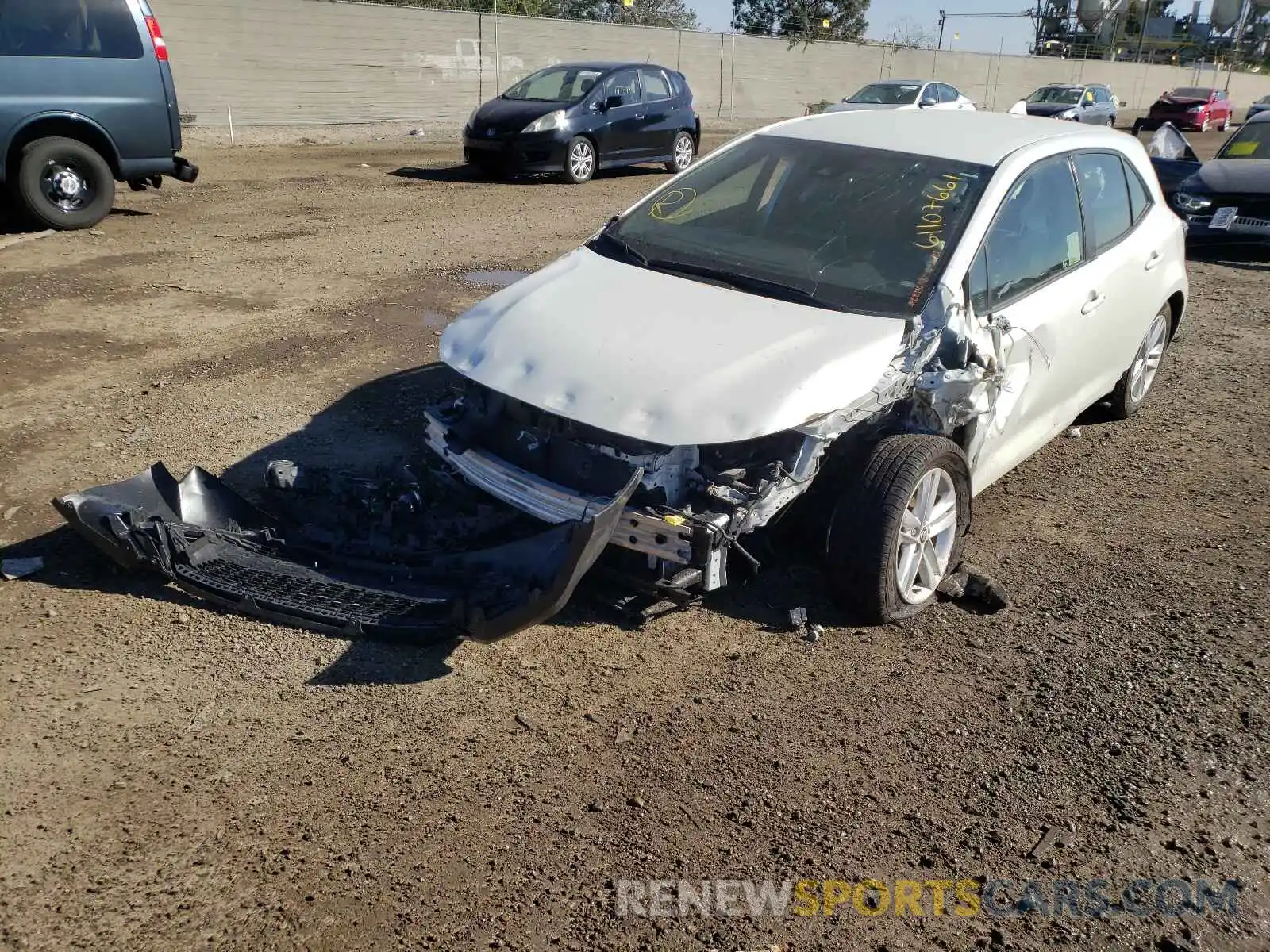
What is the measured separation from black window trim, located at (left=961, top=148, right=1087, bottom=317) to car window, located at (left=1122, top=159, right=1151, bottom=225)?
0.42 metres

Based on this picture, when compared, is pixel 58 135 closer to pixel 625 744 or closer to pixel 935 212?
pixel 935 212

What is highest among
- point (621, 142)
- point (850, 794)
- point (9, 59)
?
point (9, 59)

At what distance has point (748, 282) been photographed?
4.43 metres

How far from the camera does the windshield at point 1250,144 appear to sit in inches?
451

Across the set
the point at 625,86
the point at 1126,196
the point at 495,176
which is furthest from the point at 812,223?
the point at 625,86

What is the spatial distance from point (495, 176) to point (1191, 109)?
89.5ft

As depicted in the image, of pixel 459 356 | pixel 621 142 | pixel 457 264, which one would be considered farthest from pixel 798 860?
pixel 621 142

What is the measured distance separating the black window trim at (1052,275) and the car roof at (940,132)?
0.11 m

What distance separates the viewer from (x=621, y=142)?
15320 millimetres

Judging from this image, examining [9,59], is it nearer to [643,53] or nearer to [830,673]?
[830,673]

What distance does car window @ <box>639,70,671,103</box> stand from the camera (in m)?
15.7

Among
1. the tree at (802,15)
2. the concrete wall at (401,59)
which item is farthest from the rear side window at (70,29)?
the tree at (802,15)

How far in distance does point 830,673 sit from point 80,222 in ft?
31.4

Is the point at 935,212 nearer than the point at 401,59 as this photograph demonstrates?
Yes
